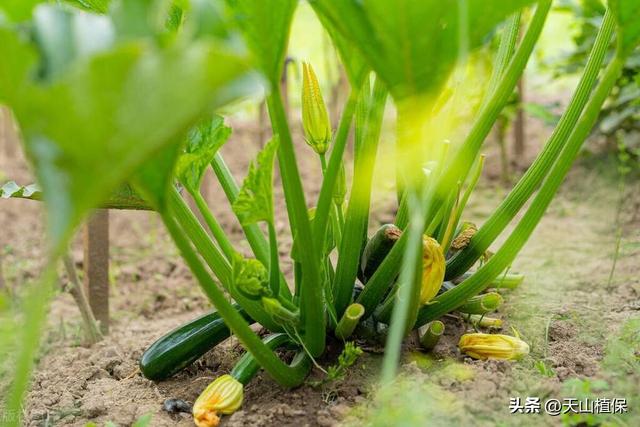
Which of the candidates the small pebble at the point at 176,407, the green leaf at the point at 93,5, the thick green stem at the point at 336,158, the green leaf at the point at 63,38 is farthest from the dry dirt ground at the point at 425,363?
the green leaf at the point at 93,5

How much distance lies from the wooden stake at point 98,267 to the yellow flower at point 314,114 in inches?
31.5

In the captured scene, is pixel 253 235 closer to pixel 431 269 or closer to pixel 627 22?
pixel 431 269

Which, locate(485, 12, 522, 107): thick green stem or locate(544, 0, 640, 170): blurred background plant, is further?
locate(544, 0, 640, 170): blurred background plant

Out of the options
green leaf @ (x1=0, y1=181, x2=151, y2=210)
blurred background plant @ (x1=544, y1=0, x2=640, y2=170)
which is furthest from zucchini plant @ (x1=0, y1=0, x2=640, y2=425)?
blurred background plant @ (x1=544, y1=0, x2=640, y2=170)

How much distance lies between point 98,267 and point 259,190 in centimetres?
99

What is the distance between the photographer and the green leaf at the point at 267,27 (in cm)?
74

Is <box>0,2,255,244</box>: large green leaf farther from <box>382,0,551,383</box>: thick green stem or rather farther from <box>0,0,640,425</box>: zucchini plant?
<box>382,0,551,383</box>: thick green stem

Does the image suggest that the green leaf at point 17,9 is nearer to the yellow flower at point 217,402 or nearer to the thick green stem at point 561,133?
the yellow flower at point 217,402

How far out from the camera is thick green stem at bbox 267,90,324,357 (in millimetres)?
815

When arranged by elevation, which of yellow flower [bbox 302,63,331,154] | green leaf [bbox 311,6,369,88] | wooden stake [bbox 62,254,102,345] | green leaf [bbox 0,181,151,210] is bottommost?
wooden stake [bbox 62,254,102,345]

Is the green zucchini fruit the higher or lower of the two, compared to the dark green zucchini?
higher

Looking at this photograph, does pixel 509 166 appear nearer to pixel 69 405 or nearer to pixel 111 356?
pixel 111 356

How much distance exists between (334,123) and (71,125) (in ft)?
8.73

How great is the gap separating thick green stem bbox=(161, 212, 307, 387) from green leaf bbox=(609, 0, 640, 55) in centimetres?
54
